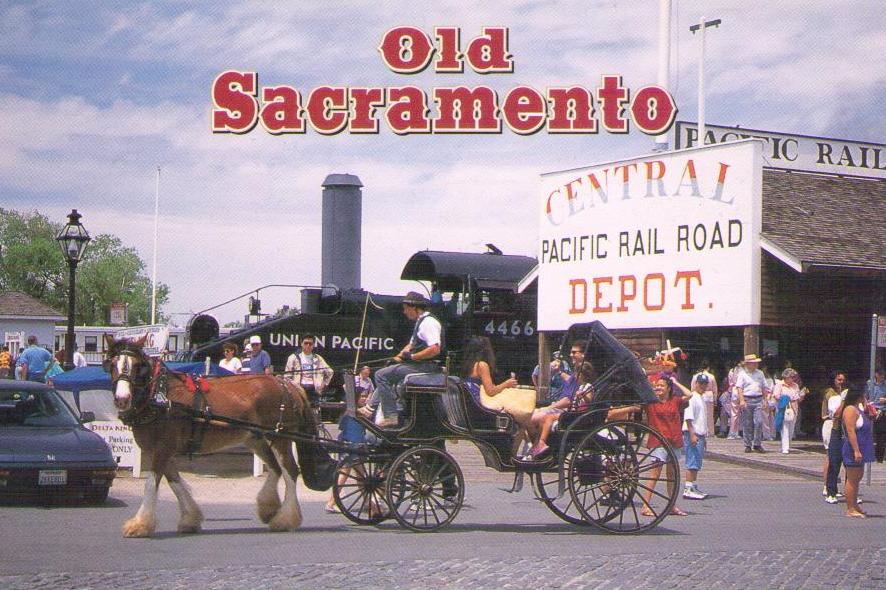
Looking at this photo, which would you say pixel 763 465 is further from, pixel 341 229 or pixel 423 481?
pixel 341 229

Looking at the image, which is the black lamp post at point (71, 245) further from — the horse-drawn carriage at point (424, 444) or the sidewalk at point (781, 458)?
the sidewalk at point (781, 458)

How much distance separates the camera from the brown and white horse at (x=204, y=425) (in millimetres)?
11359

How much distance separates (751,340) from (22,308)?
1850 inches

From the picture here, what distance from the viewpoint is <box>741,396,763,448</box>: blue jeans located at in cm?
2350

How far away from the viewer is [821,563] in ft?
33.9

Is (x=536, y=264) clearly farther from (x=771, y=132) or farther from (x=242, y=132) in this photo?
(x=242, y=132)

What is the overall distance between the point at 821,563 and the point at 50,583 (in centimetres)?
604

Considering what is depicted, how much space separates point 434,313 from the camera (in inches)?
1156

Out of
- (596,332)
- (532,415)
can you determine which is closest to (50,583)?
(532,415)

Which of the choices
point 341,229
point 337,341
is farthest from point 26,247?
point 337,341

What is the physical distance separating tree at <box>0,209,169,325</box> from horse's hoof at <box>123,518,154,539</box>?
161ft

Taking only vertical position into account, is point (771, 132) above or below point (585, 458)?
above

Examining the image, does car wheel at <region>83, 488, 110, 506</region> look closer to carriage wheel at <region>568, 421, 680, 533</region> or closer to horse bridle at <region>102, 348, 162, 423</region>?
horse bridle at <region>102, 348, 162, 423</region>

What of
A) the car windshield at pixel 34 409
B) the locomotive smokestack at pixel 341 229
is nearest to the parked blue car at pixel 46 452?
the car windshield at pixel 34 409
